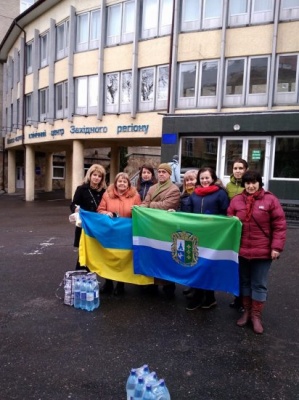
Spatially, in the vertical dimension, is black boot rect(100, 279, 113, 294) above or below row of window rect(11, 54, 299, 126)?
below

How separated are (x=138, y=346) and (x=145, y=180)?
262 cm

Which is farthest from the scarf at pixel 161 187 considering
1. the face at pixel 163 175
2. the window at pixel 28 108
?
the window at pixel 28 108

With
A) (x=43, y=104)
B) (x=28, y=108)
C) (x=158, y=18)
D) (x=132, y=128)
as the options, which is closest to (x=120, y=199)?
(x=132, y=128)

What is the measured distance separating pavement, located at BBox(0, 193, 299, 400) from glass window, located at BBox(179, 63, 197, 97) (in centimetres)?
1142

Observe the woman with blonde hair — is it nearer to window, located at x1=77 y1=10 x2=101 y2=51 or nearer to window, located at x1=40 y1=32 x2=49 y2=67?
window, located at x1=77 y1=10 x2=101 y2=51

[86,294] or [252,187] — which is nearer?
[252,187]

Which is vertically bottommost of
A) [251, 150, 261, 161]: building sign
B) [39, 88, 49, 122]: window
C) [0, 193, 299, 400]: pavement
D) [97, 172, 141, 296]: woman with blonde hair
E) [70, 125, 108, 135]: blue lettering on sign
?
[0, 193, 299, 400]: pavement

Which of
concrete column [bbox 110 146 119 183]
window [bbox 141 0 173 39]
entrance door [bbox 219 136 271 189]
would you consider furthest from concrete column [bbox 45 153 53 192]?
entrance door [bbox 219 136 271 189]

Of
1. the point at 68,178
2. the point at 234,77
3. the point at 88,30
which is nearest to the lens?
the point at 234,77

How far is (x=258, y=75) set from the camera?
14500 millimetres

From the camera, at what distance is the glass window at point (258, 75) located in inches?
565

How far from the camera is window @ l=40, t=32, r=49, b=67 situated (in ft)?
69.5

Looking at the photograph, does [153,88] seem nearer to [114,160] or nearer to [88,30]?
[88,30]

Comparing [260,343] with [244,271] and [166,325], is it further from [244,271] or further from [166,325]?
[166,325]
